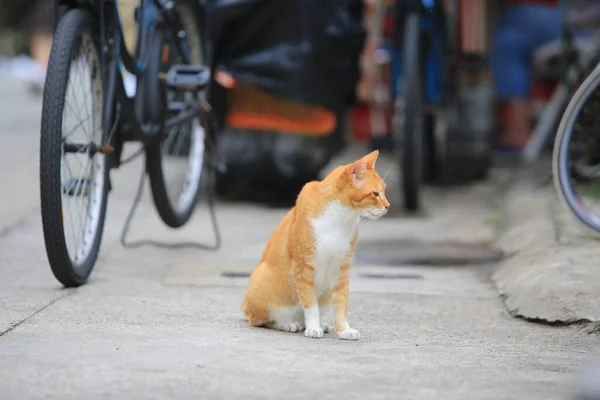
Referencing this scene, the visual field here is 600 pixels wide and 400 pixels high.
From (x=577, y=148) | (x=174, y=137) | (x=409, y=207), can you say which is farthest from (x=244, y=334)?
(x=409, y=207)

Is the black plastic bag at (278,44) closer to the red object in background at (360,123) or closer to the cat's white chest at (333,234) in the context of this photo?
the cat's white chest at (333,234)

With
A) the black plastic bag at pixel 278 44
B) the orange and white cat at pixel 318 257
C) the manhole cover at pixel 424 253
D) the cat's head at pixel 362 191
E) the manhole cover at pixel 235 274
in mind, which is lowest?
the manhole cover at pixel 424 253

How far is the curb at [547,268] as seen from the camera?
4.48 meters

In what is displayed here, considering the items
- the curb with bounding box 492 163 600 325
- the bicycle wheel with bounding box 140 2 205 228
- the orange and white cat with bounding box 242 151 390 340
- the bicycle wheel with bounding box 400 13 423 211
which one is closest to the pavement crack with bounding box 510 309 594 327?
the curb with bounding box 492 163 600 325

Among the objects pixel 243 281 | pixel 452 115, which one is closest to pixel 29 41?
pixel 452 115

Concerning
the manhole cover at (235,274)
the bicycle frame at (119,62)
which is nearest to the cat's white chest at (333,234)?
the bicycle frame at (119,62)

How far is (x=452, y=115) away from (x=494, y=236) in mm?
2024

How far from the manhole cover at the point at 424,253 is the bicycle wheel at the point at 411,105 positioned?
738 mm

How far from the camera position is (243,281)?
520cm

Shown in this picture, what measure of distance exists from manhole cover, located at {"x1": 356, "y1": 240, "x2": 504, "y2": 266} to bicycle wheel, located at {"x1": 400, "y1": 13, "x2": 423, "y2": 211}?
738 millimetres

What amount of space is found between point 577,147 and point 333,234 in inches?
79.6

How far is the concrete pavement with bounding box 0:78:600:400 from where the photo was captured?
3275 millimetres

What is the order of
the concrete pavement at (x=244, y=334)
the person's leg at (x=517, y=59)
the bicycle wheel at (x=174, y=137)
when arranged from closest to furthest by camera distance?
the concrete pavement at (x=244, y=334)
the bicycle wheel at (x=174, y=137)
the person's leg at (x=517, y=59)

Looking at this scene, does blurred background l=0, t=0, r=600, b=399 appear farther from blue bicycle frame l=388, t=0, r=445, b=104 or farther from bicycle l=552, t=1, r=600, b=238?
bicycle l=552, t=1, r=600, b=238
